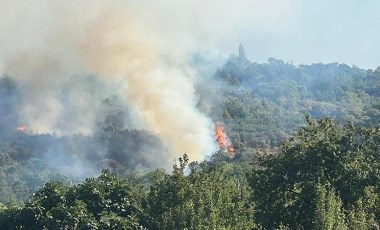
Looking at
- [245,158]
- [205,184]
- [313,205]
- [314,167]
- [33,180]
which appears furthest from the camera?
Result: [33,180]

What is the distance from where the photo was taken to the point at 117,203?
36531mm

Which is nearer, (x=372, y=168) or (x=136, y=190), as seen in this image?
(x=372, y=168)

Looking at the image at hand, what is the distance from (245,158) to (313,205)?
102m

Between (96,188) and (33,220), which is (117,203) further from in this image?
(33,220)

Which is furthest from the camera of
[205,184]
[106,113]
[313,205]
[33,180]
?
[106,113]

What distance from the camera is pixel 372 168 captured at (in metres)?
34.8

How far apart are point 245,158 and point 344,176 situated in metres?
101

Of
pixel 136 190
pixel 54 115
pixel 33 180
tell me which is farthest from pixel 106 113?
pixel 136 190

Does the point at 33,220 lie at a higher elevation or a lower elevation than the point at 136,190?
lower

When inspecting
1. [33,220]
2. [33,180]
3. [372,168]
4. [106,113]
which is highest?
[106,113]

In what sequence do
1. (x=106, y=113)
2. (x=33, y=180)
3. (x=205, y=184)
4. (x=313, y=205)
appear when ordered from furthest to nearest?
(x=106, y=113)
(x=33, y=180)
(x=313, y=205)
(x=205, y=184)

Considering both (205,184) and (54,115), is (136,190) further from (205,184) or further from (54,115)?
(54,115)

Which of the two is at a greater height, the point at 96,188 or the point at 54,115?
the point at 54,115

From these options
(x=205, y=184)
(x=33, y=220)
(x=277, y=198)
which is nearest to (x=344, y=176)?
(x=277, y=198)
